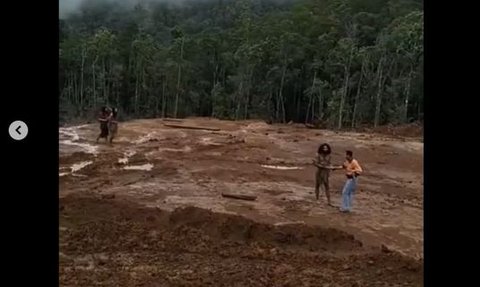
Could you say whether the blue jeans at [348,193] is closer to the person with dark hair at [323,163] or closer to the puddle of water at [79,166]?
the person with dark hair at [323,163]

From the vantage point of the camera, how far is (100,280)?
2.46m

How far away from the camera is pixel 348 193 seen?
445cm

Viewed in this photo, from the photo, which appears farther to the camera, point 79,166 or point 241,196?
point 79,166

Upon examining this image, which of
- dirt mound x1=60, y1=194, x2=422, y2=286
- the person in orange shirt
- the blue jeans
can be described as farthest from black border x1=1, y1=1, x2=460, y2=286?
the blue jeans

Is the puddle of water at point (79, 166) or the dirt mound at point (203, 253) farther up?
the puddle of water at point (79, 166)

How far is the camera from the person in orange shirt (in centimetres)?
414

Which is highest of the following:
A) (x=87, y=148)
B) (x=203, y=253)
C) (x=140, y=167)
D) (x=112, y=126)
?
(x=112, y=126)
